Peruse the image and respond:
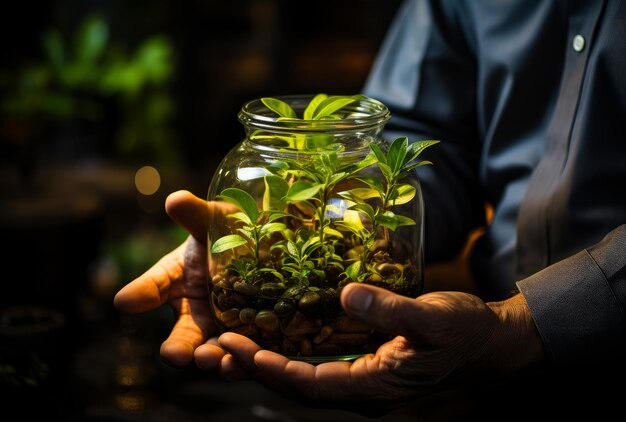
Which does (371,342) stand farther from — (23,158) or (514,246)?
(23,158)

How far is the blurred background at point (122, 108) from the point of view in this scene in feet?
8.47

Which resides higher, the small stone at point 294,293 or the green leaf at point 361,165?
the green leaf at point 361,165

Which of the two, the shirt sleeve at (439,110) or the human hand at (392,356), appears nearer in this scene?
the human hand at (392,356)

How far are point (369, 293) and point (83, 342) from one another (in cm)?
112

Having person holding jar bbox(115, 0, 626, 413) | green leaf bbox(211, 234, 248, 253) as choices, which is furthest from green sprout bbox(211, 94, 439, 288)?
person holding jar bbox(115, 0, 626, 413)

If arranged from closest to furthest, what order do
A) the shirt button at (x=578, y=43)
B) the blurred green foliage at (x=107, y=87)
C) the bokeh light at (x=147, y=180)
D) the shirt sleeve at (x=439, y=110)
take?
the shirt button at (x=578, y=43)
the shirt sleeve at (x=439, y=110)
the blurred green foliage at (x=107, y=87)
the bokeh light at (x=147, y=180)

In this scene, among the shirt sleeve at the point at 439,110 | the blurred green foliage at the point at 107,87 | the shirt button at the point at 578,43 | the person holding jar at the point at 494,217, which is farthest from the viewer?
the blurred green foliage at the point at 107,87

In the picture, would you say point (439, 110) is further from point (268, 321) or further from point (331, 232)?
point (268, 321)

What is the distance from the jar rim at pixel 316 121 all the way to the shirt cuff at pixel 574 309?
351 millimetres

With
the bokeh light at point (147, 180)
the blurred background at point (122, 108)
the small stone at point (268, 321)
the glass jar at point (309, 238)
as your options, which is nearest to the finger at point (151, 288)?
the glass jar at point (309, 238)

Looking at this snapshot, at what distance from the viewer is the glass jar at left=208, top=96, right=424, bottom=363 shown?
0.98 m

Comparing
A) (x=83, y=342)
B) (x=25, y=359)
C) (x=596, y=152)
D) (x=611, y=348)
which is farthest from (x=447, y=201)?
(x=83, y=342)

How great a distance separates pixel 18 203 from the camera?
8.45ft

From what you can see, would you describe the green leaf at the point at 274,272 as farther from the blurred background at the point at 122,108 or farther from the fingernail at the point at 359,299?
the blurred background at the point at 122,108
